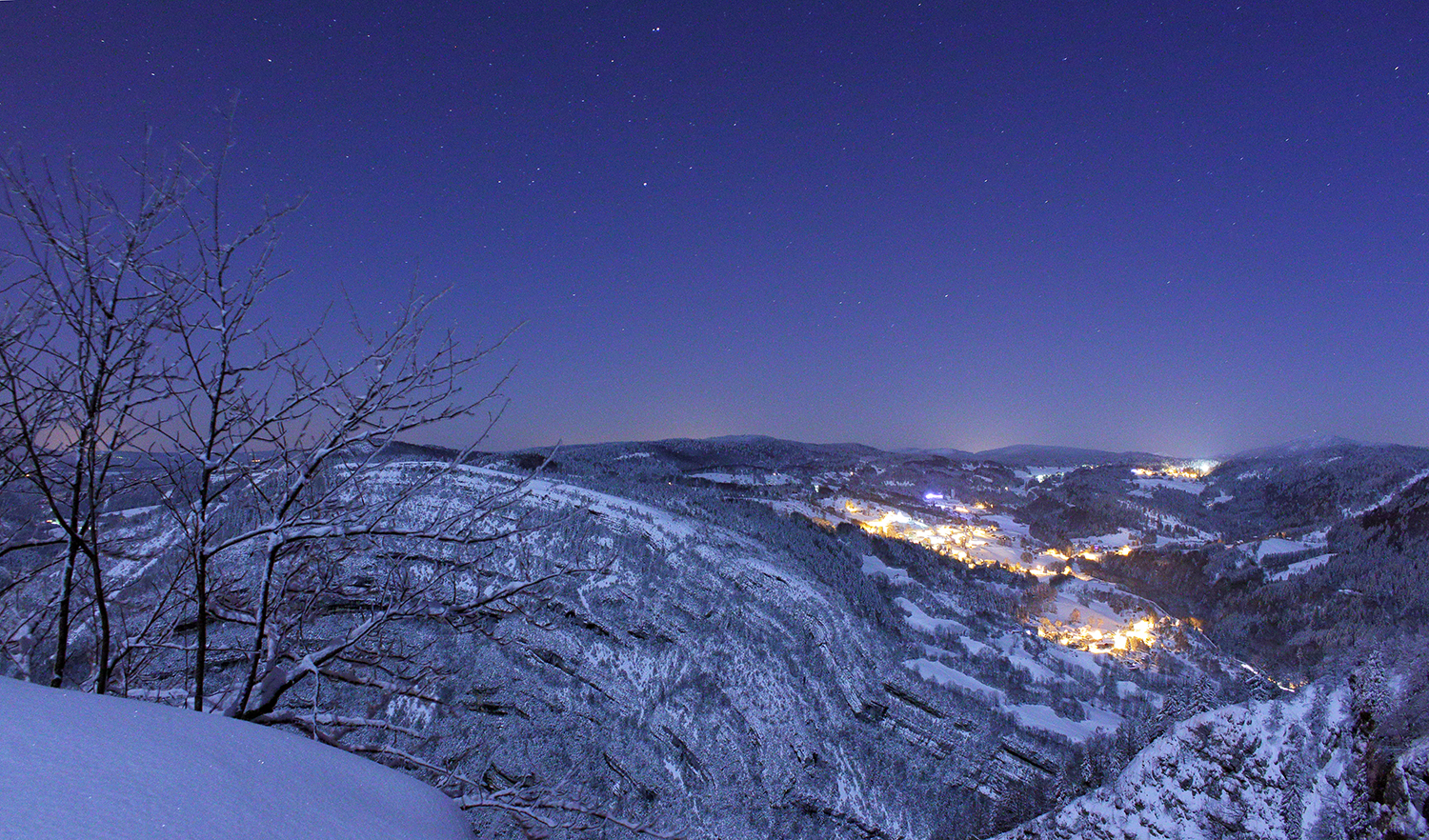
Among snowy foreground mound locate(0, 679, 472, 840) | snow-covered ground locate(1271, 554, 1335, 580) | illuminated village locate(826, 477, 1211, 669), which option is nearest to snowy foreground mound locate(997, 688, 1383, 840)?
snowy foreground mound locate(0, 679, 472, 840)

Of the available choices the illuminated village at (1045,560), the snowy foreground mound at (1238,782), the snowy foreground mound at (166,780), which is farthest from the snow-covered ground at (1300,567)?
the snowy foreground mound at (166,780)

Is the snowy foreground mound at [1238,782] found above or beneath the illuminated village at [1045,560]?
Answer: above

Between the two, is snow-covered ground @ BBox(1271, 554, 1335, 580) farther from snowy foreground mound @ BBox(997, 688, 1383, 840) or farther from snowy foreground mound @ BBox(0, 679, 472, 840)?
snowy foreground mound @ BBox(0, 679, 472, 840)

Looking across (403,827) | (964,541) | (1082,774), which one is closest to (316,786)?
(403,827)

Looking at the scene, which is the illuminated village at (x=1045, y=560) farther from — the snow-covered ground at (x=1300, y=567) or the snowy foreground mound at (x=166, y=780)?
the snowy foreground mound at (x=166, y=780)

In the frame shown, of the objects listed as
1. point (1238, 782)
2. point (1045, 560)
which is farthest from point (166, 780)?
point (1045, 560)

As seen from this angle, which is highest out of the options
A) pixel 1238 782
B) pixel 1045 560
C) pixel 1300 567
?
pixel 1238 782

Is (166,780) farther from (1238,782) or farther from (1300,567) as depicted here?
(1300,567)

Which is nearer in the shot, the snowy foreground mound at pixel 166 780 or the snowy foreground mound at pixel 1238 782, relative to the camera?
the snowy foreground mound at pixel 166 780
